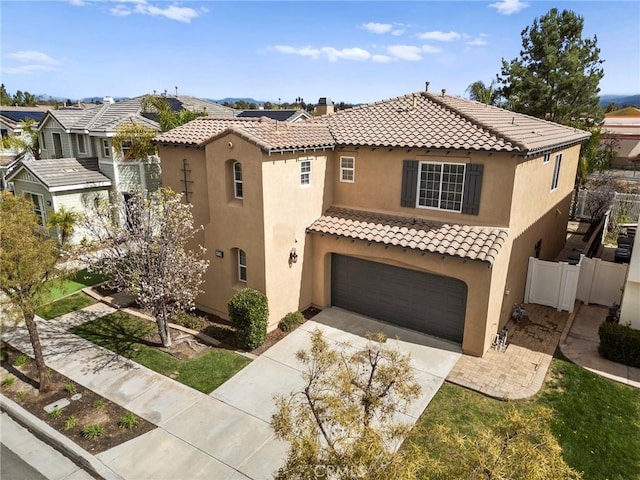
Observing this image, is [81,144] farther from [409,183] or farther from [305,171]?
[409,183]

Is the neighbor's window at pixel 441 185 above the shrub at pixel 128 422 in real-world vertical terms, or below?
above

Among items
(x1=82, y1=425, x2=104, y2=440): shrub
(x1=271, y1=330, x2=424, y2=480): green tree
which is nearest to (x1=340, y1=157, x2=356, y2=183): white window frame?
(x1=271, y1=330, x2=424, y2=480): green tree

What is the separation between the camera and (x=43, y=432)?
34.7ft

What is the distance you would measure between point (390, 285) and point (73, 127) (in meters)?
24.0

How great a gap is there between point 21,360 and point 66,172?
15195 mm

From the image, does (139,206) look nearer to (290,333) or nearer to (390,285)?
(290,333)

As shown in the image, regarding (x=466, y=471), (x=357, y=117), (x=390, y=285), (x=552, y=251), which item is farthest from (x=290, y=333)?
(x=552, y=251)

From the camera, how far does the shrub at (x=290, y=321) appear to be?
1560 centimetres

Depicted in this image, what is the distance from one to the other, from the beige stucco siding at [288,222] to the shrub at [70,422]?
21.6 feet

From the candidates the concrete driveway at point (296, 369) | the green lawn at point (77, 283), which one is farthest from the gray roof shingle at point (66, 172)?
the concrete driveway at point (296, 369)

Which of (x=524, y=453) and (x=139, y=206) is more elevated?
(x=139, y=206)

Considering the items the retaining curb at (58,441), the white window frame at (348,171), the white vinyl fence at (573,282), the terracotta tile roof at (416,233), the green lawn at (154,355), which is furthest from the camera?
the white window frame at (348,171)

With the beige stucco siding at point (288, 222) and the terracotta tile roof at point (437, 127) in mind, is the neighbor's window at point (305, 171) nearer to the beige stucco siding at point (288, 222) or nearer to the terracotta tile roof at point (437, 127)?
the beige stucco siding at point (288, 222)

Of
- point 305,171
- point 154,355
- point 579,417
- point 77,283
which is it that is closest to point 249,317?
point 154,355
